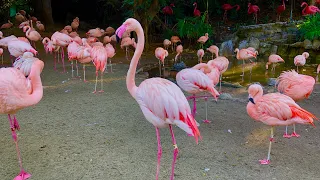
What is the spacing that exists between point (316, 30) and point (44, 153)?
1043 cm

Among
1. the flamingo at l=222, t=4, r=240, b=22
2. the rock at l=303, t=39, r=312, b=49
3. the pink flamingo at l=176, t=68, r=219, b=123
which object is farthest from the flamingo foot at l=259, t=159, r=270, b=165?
the flamingo at l=222, t=4, r=240, b=22

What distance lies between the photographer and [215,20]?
56.7 ft

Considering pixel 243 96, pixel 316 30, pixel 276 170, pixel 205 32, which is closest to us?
pixel 276 170

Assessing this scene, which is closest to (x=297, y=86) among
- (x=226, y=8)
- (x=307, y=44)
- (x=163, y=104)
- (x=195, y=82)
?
(x=195, y=82)

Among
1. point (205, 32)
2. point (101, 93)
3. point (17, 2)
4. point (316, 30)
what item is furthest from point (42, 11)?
point (316, 30)

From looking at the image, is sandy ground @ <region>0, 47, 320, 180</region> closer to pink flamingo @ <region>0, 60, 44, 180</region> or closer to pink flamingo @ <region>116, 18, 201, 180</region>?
pink flamingo @ <region>0, 60, 44, 180</region>

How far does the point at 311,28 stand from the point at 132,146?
385 inches

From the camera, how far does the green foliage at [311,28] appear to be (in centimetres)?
1137

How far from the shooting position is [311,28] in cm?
1166

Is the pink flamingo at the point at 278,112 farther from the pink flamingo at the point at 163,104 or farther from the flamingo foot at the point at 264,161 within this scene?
the pink flamingo at the point at 163,104

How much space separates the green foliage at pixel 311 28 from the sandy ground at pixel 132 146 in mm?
6048

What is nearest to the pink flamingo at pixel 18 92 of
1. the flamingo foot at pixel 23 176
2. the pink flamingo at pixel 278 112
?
the flamingo foot at pixel 23 176

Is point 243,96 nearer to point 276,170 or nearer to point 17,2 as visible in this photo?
point 276,170

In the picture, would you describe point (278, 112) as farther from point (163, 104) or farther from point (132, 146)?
point (132, 146)
